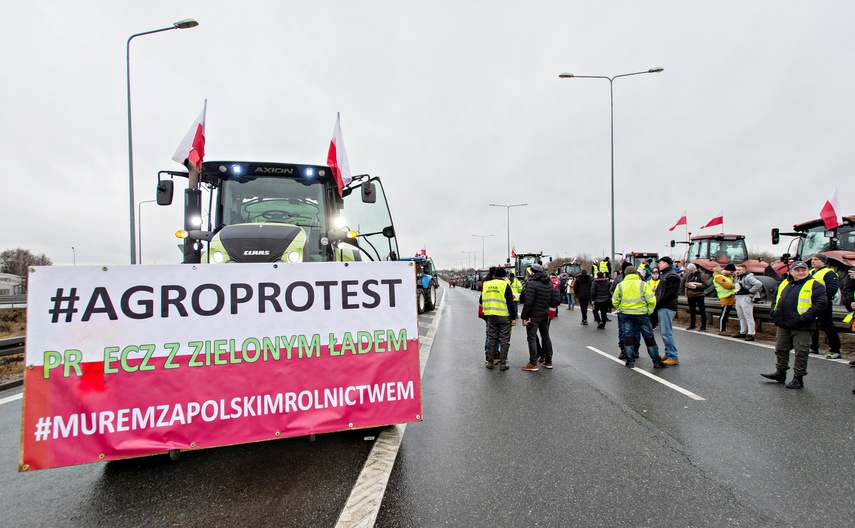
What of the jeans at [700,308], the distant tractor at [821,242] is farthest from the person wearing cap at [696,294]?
the distant tractor at [821,242]

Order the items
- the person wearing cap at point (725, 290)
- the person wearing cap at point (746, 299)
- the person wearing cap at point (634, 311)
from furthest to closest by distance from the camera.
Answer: the person wearing cap at point (725, 290)
the person wearing cap at point (746, 299)
the person wearing cap at point (634, 311)

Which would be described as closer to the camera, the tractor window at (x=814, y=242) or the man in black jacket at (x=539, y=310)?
the man in black jacket at (x=539, y=310)

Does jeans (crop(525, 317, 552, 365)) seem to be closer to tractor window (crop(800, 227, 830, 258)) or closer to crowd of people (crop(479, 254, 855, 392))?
crowd of people (crop(479, 254, 855, 392))

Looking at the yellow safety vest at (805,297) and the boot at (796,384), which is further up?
the yellow safety vest at (805,297)

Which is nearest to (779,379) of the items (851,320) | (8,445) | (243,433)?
(851,320)

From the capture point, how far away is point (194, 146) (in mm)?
5523

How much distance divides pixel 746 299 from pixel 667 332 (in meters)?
3.75

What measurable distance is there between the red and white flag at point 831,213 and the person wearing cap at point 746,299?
10.5 feet

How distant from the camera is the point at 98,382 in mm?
2668

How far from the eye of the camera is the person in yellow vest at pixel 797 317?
198 inches

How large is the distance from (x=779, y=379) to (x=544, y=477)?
4.51 meters

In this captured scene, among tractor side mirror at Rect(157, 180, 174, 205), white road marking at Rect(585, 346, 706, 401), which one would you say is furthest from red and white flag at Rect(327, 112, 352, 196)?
white road marking at Rect(585, 346, 706, 401)

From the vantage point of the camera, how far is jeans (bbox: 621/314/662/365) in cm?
640

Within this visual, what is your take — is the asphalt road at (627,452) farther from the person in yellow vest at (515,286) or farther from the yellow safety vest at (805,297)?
the person in yellow vest at (515,286)
